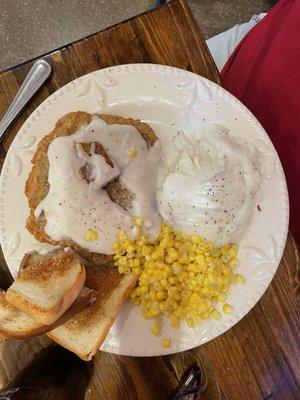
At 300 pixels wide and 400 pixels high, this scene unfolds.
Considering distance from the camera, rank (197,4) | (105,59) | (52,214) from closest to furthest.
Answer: (52,214)
(105,59)
(197,4)

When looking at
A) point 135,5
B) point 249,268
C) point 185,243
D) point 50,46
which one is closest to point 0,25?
point 50,46

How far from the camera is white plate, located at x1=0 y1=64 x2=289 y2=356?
6.49 ft

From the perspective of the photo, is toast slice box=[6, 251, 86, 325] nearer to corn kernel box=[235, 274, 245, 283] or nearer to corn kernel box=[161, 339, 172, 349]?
corn kernel box=[161, 339, 172, 349]

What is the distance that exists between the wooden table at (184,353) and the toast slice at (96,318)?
1.02 ft

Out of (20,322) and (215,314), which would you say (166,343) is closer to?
(215,314)

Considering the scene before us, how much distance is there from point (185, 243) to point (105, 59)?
90 centimetres

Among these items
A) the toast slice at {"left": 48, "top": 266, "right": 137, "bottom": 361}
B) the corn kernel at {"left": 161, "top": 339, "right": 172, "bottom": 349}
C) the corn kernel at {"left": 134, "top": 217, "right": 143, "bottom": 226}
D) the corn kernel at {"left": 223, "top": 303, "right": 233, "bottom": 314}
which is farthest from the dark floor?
the corn kernel at {"left": 161, "top": 339, "right": 172, "bottom": 349}

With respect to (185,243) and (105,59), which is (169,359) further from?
(105,59)

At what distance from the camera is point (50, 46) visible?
296 cm

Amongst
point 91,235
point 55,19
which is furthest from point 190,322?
point 55,19

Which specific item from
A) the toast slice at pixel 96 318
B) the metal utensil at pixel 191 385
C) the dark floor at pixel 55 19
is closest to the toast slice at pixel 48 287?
the toast slice at pixel 96 318

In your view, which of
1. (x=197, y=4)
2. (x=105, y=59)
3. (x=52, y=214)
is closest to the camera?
(x=52, y=214)

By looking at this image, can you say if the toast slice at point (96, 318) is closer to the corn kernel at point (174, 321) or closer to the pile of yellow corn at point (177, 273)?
the pile of yellow corn at point (177, 273)

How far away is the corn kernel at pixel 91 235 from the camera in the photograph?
191cm
